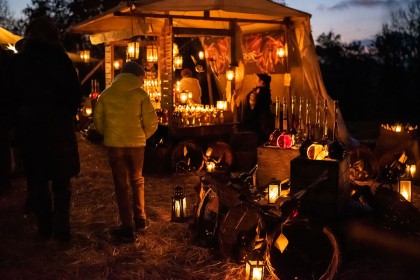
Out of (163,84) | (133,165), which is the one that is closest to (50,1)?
(163,84)

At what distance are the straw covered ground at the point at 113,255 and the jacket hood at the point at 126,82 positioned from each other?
1765 mm

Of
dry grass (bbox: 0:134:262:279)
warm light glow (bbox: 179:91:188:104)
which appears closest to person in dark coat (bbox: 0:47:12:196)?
dry grass (bbox: 0:134:262:279)

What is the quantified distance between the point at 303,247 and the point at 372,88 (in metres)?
17.4

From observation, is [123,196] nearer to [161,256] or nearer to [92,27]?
[161,256]

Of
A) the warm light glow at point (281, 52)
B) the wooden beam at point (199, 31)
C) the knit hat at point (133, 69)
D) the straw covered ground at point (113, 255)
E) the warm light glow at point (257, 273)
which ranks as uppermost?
the wooden beam at point (199, 31)

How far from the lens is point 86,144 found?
13.2 meters

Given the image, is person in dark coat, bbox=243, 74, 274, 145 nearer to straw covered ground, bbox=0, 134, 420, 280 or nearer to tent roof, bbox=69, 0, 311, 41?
tent roof, bbox=69, 0, 311, 41

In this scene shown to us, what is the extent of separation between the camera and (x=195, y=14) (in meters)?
10.6

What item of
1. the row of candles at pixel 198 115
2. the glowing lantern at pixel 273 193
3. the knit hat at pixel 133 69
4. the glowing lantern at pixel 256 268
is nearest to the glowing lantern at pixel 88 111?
the row of candles at pixel 198 115

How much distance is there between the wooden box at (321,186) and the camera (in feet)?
15.8

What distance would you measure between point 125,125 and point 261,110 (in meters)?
5.48

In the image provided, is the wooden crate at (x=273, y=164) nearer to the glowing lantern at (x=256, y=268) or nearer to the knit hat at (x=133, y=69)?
the knit hat at (x=133, y=69)

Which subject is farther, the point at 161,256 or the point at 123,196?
the point at 123,196

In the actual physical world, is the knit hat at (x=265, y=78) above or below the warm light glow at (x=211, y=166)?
above
